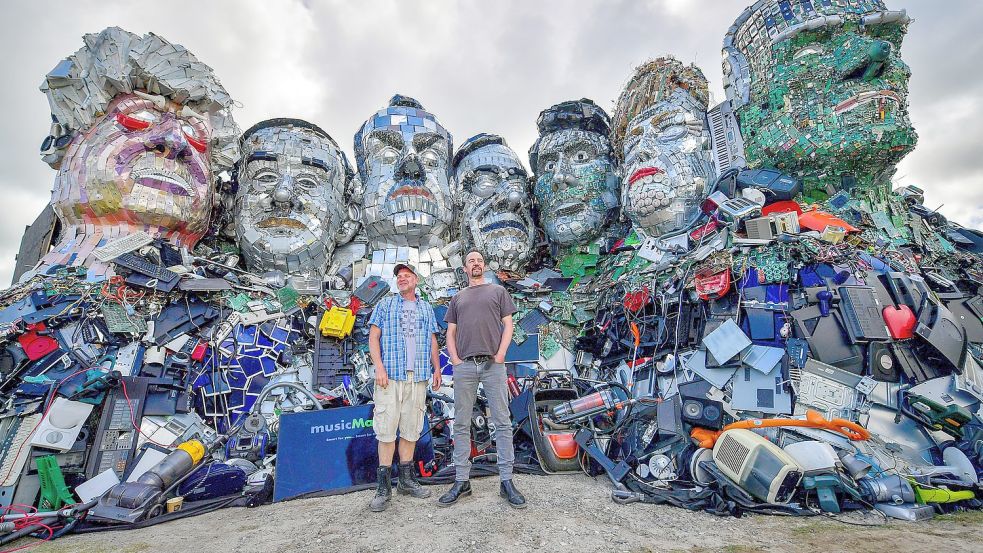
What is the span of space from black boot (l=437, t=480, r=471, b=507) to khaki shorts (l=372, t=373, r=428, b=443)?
500mm

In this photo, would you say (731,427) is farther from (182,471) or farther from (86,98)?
(86,98)

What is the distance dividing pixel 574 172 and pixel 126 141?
6811 millimetres

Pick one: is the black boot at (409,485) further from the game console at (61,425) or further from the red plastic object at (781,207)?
the red plastic object at (781,207)

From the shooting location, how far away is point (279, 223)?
7594 mm

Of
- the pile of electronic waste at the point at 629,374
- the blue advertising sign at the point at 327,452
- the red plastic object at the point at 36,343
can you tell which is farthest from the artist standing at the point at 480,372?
the red plastic object at the point at 36,343

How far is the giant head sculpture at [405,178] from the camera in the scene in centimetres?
817

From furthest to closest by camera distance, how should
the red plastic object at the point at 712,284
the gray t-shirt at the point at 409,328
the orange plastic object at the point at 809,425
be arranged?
the red plastic object at the point at 712,284 < the orange plastic object at the point at 809,425 < the gray t-shirt at the point at 409,328

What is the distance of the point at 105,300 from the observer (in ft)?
19.0

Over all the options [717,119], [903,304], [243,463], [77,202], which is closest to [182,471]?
[243,463]

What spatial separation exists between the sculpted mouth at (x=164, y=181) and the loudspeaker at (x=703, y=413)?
7.20 meters

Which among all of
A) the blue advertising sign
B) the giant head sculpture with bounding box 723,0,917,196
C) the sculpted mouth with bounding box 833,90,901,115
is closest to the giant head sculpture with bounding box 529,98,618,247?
the giant head sculpture with bounding box 723,0,917,196

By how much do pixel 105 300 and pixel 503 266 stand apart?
18.4 feet

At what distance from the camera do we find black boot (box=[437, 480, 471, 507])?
3318mm

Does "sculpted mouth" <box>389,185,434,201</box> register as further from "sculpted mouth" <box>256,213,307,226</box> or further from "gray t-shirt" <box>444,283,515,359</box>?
"gray t-shirt" <box>444,283,515,359</box>
